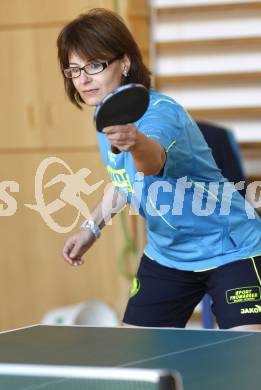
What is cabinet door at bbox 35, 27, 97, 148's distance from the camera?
430 centimetres

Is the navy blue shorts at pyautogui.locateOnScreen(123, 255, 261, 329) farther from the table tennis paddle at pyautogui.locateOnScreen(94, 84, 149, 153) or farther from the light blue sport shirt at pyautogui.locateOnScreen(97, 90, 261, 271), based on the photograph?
the table tennis paddle at pyautogui.locateOnScreen(94, 84, 149, 153)

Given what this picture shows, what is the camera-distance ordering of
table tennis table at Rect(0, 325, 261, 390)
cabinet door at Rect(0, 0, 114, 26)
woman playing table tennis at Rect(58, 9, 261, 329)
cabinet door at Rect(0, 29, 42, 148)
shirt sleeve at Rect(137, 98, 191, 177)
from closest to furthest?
table tennis table at Rect(0, 325, 261, 390) → shirt sleeve at Rect(137, 98, 191, 177) → woman playing table tennis at Rect(58, 9, 261, 329) → cabinet door at Rect(0, 0, 114, 26) → cabinet door at Rect(0, 29, 42, 148)

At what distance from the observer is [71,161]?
437cm

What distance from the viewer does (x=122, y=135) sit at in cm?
156

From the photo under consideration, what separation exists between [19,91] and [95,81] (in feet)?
8.21

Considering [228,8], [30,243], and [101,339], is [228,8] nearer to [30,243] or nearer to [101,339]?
[30,243]

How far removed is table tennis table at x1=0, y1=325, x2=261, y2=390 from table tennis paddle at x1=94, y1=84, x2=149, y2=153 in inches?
19.6

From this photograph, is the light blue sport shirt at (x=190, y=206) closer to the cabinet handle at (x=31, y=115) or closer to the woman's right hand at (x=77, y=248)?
the woman's right hand at (x=77, y=248)

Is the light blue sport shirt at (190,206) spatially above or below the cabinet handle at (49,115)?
above

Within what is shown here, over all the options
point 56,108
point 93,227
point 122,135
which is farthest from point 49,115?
point 122,135

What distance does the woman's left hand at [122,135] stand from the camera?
1.55 metres

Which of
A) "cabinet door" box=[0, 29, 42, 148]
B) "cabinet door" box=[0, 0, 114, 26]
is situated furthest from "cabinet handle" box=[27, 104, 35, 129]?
"cabinet door" box=[0, 0, 114, 26]

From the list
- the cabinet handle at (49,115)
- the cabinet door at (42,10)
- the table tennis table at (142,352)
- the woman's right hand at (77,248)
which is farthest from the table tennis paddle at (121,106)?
the cabinet handle at (49,115)

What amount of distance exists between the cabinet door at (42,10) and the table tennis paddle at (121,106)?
2.71 meters
